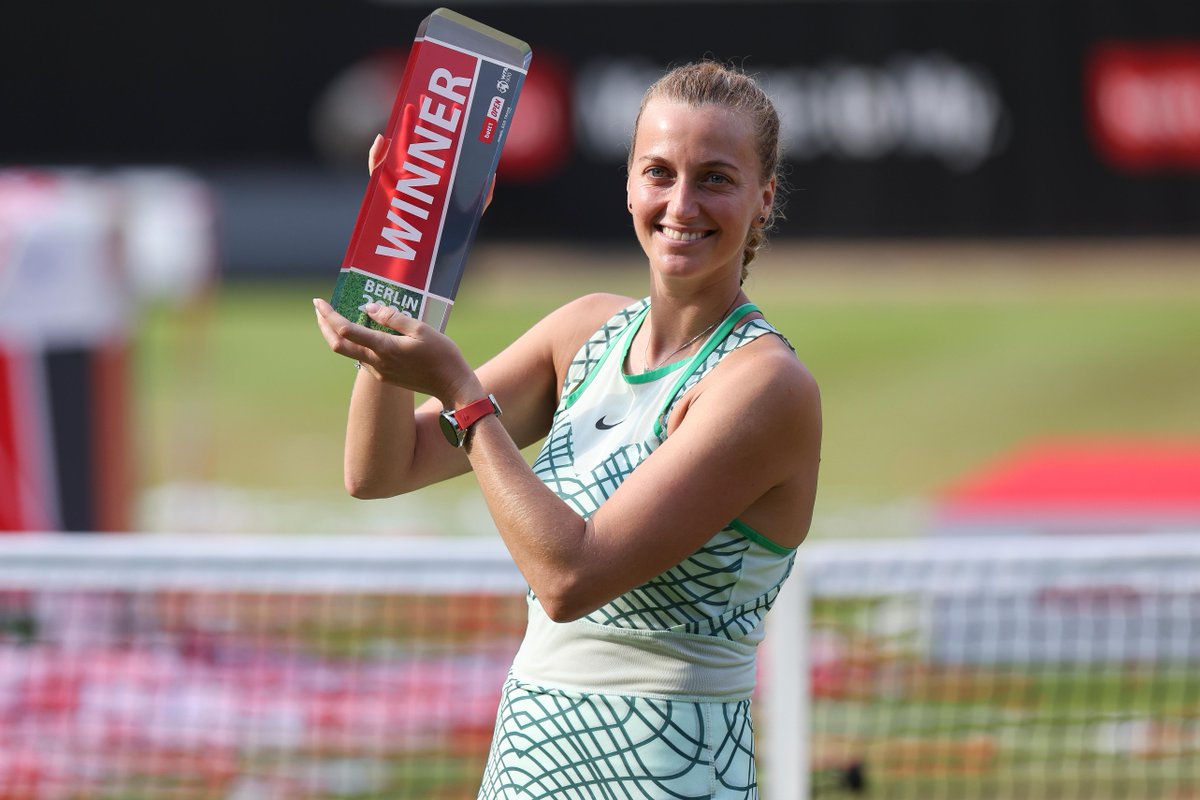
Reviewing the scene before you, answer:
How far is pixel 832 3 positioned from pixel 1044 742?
15.0 m

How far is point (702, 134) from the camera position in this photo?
2230mm

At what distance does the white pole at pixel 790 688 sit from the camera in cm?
405

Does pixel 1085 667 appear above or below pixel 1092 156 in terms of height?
below

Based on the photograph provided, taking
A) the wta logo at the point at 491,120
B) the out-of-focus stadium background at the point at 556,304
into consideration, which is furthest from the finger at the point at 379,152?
the out-of-focus stadium background at the point at 556,304

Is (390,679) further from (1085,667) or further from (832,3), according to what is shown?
(832,3)

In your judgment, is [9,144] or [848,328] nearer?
[848,328]

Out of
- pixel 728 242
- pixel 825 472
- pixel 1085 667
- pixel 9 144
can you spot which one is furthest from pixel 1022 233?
pixel 728 242

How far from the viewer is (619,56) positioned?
19.5 m

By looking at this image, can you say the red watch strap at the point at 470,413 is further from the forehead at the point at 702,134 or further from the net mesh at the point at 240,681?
the net mesh at the point at 240,681

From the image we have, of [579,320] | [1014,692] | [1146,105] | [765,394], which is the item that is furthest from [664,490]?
[1146,105]

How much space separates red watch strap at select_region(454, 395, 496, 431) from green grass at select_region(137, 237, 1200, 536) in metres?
7.73

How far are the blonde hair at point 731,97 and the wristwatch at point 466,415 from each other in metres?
0.44

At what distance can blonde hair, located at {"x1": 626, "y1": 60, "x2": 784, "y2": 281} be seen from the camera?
A: 7.39 feet

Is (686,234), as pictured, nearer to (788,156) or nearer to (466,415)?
(466,415)
